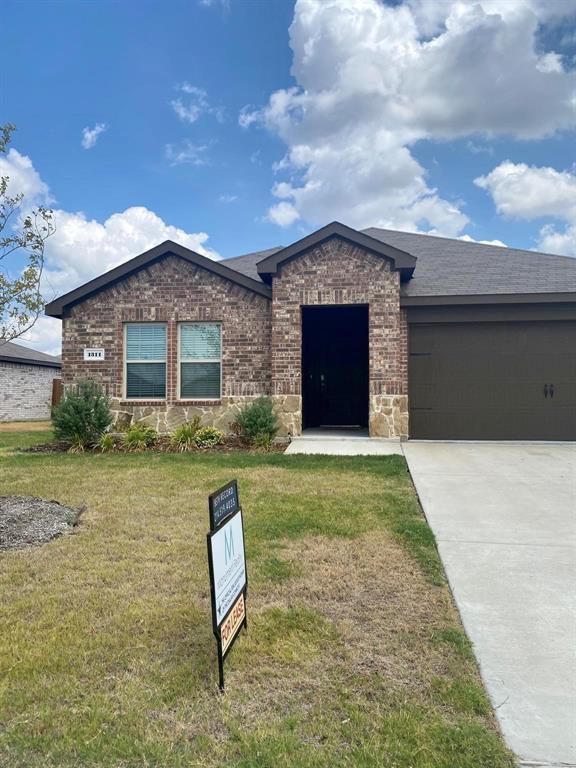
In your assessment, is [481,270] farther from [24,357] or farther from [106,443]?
[24,357]

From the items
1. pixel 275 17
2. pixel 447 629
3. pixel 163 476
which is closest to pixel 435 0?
pixel 275 17

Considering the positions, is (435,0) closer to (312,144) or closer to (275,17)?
(275,17)

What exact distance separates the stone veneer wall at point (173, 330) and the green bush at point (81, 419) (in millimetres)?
984

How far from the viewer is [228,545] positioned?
2.50 meters

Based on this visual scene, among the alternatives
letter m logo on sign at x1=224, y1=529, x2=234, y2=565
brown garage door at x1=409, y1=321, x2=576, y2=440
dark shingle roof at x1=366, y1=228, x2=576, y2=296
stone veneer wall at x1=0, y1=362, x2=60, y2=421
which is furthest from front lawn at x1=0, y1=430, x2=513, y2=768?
stone veneer wall at x1=0, y1=362, x2=60, y2=421

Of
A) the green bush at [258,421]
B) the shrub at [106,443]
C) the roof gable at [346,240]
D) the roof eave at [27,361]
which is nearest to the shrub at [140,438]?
the shrub at [106,443]

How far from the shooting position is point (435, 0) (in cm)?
979

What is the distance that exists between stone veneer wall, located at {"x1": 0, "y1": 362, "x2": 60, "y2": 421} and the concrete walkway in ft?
48.6

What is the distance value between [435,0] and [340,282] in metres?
6.05

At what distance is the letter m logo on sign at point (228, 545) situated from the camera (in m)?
2.44

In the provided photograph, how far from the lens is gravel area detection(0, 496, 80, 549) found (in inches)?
175

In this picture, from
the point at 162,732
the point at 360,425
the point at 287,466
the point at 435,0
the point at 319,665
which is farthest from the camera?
the point at 360,425

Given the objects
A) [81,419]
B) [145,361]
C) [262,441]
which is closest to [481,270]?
[262,441]

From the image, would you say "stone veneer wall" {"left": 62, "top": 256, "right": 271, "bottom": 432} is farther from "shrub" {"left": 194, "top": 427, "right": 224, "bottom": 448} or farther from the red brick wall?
"shrub" {"left": 194, "top": 427, "right": 224, "bottom": 448}
